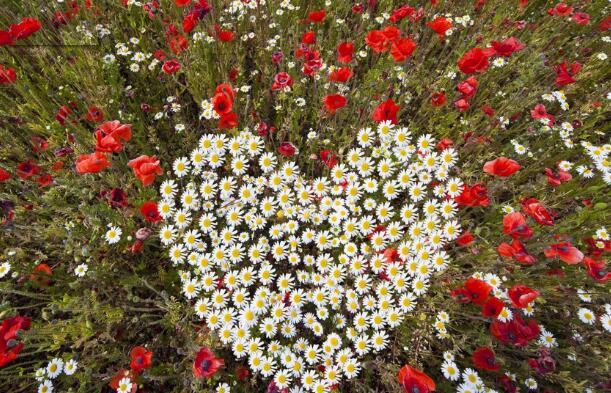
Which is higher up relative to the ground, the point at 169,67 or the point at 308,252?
the point at 169,67

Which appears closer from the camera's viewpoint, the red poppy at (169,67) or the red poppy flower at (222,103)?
the red poppy flower at (222,103)

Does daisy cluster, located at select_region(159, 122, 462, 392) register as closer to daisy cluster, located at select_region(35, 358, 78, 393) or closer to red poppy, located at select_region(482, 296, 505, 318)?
red poppy, located at select_region(482, 296, 505, 318)

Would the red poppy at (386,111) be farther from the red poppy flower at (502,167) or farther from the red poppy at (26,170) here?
the red poppy at (26,170)

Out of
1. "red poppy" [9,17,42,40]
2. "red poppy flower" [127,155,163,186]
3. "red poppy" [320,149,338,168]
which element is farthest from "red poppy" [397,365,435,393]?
"red poppy" [9,17,42,40]

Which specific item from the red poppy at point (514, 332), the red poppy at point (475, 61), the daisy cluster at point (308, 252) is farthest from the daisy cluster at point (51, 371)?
the red poppy at point (475, 61)

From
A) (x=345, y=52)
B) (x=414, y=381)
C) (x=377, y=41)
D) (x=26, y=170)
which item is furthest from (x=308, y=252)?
(x=26, y=170)

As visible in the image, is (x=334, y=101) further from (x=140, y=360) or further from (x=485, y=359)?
(x=140, y=360)
